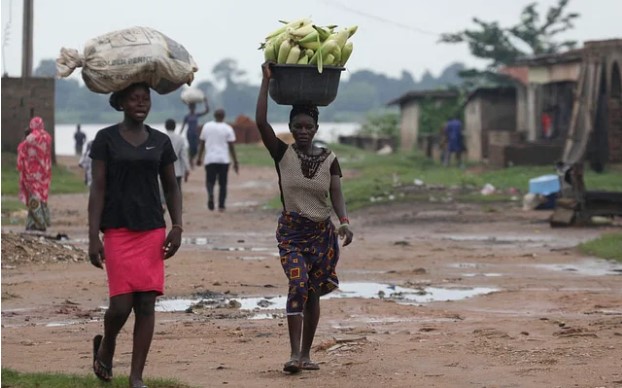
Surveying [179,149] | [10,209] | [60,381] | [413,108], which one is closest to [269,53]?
[60,381]

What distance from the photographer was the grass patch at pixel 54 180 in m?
29.7

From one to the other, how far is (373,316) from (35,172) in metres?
8.97

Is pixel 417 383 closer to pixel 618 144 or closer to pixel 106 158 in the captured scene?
pixel 106 158

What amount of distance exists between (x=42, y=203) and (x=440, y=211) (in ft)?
26.5

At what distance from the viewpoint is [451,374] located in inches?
336

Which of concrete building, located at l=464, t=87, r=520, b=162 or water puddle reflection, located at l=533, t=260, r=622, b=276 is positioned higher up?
concrete building, located at l=464, t=87, r=520, b=162

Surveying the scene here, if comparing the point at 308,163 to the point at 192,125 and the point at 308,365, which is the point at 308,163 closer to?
the point at 308,365

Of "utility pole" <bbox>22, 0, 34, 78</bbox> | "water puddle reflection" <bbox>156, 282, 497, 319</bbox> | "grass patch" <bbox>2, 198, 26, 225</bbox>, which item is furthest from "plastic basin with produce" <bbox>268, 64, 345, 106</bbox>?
"utility pole" <bbox>22, 0, 34, 78</bbox>

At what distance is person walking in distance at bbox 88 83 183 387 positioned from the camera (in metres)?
7.66

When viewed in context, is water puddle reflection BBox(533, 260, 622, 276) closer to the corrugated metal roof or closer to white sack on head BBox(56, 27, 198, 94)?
white sack on head BBox(56, 27, 198, 94)

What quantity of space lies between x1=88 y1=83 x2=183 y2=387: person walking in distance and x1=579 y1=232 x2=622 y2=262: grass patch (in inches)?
381

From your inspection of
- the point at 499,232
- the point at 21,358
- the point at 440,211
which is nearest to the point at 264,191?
the point at 440,211

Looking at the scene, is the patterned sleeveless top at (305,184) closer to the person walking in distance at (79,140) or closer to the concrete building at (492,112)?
the concrete building at (492,112)

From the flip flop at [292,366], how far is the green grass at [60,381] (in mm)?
823
